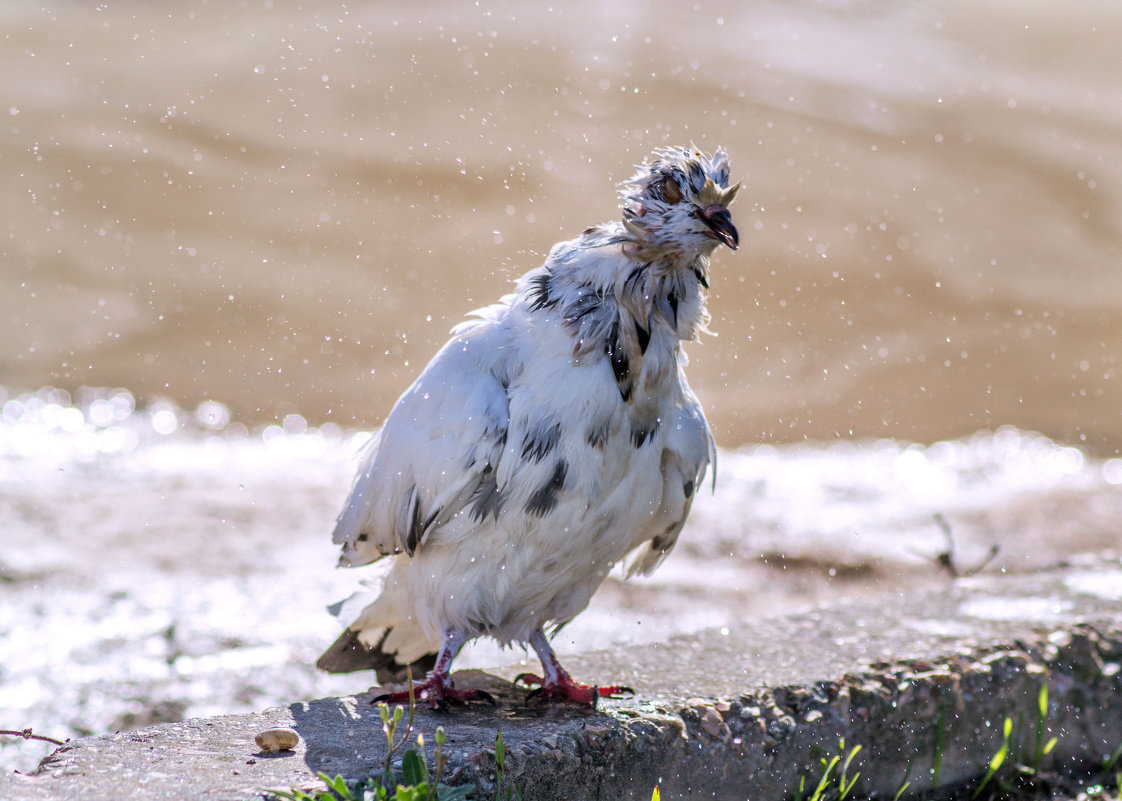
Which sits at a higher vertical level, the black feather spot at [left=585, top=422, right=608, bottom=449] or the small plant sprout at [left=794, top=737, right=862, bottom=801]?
the black feather spot at [left=585, top=422, right=608, bottom=449]

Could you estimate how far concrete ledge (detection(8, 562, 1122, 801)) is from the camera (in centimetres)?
260

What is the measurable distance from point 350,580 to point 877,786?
2.81m

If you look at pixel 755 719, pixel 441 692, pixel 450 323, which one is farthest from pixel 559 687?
pixel 450 323

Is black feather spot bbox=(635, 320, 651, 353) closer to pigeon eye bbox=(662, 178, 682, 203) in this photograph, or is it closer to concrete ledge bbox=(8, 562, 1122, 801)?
pigeon eye bbox=(662, 178, 682, 203)

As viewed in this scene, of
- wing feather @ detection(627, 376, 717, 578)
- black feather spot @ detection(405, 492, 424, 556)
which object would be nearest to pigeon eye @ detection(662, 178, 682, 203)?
wing feather @ detection(627, 376, 717, 578)

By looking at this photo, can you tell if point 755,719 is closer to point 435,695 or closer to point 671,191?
point 435,695

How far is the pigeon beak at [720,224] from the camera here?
114 inches

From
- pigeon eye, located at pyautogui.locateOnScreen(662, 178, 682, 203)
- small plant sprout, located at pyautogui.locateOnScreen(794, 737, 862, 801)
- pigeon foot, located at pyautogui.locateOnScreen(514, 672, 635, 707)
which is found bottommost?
small plant sprout, located at pyautogui.locateOnScreen(794, 737, 862, 801)

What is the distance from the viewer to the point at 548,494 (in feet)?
9.88

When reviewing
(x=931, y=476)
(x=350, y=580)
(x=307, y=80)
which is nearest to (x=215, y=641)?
(x=350, y=580)

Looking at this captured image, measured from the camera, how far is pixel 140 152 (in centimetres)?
930

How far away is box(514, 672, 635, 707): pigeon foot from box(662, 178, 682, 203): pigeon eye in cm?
127

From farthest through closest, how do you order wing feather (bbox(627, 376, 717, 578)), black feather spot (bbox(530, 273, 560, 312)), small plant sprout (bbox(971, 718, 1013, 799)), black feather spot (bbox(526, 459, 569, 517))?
small plant sprout (bbox(971, 718, 1013, 799)) < wing feather (bbox(627, 376, 717, 578)) < black feather spot (bbox(530, 273, 560, 312)) < black feather spot (bbox(526, 459, 569, 517))

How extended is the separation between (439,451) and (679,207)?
851 millimetres
